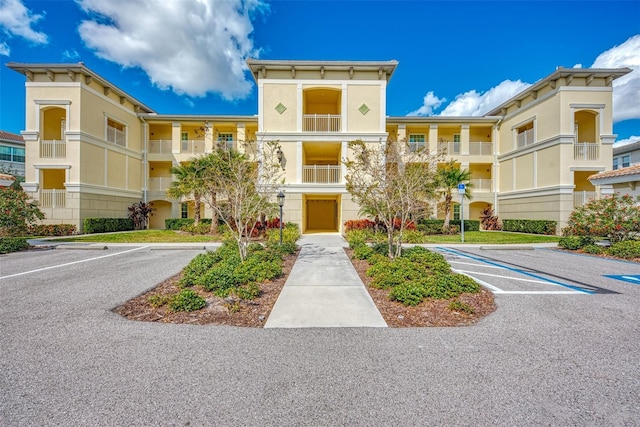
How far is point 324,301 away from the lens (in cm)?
501

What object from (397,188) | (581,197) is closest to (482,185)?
(581,197)

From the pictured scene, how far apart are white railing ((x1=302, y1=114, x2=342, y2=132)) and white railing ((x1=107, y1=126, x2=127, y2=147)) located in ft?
45.3

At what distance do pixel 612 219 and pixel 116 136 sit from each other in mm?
28412

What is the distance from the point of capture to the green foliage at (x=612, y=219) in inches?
416

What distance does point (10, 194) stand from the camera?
11.1 m

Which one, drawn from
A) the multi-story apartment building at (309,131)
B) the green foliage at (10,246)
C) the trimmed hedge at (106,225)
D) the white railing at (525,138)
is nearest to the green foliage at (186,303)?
the green foliage at (10,246)

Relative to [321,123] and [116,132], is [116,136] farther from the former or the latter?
[321,123]

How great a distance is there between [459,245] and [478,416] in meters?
11.9

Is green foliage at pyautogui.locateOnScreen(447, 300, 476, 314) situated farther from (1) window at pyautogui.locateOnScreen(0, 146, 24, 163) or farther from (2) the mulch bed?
(1) window at pyautogui.locateOnScreen(0, 146, 24, 163)

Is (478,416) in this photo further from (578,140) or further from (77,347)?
(578,140)

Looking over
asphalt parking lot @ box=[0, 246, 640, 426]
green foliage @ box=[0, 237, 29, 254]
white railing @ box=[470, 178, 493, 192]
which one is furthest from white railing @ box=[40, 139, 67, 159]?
white railing @ box=[470, 178, 493, 192]

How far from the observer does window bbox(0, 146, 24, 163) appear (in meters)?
30.5

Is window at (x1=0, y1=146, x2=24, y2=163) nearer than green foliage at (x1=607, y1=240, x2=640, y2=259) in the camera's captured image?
No

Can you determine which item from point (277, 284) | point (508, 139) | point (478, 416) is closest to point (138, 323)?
point (277, 284)
